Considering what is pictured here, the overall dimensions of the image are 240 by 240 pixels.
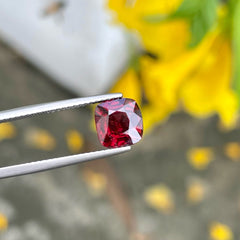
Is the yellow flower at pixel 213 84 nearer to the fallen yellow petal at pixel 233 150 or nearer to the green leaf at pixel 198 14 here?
the green leaf at pixel 198 14

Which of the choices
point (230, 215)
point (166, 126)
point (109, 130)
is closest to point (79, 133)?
point (166, 126)

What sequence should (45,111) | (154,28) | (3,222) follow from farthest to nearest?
(3,222), (154,28), (45,111)

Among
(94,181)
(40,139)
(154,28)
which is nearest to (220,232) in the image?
(94,181)

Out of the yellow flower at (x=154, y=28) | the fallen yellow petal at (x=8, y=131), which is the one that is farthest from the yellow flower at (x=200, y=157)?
the yellow flower at (x=154, y=28)

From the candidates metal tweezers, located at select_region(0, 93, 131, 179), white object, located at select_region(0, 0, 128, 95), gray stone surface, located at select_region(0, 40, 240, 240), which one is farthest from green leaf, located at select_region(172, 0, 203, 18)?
gray stone surface, located at select_region(0, 40, 240, 240)

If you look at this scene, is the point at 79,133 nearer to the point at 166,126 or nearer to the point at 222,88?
the point at 166,126

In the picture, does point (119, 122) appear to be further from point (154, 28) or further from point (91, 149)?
point (91, 149)

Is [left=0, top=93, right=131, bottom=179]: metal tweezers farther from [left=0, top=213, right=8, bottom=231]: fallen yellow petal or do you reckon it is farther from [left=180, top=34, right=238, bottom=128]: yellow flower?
[left=0, top=213, right=8, bottom=231]: fallen yellow petal

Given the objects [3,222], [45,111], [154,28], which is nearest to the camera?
[45,111]

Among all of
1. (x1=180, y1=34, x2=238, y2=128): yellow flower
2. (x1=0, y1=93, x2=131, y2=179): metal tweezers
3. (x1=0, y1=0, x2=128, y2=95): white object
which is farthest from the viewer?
(x1=0, y1=0, x2=128, y2=95): white object
